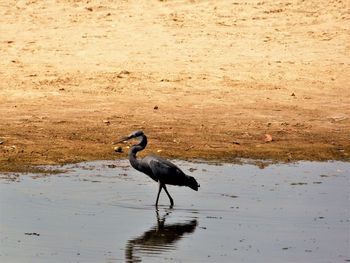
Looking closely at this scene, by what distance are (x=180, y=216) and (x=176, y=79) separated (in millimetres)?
7511

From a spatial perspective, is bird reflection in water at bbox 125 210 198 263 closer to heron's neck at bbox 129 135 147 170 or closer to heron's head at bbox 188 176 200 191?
heron's head at bbox 188 176 200 191

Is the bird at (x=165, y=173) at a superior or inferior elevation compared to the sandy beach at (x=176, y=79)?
superior

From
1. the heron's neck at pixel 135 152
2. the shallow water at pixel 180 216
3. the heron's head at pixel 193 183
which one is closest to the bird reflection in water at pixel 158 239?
the shallow water at pixel 180 216

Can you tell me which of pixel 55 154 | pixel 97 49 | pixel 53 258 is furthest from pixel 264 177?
pixel 97 49

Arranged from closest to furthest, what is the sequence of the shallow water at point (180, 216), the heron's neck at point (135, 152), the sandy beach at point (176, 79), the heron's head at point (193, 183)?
the shallow water at point (180, 216) → the heron's head at point (193, 183) → the heron's neck at point (135, 152) → the sandy beach at point (176, 79)

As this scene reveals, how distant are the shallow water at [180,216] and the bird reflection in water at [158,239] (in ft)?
0.03

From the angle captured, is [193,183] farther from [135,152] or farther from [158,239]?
[158,239]

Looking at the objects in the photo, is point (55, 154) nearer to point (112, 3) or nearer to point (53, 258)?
point (53, 258)

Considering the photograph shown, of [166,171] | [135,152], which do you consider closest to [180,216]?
[166,171]

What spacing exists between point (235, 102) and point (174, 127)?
1.98 meters

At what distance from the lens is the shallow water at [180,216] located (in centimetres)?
1038

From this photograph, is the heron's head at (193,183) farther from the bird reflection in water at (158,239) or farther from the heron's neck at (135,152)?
the bird reflection in water at (158,239)

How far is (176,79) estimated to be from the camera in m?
19.3

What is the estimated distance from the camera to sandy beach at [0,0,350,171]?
52.9 ft
